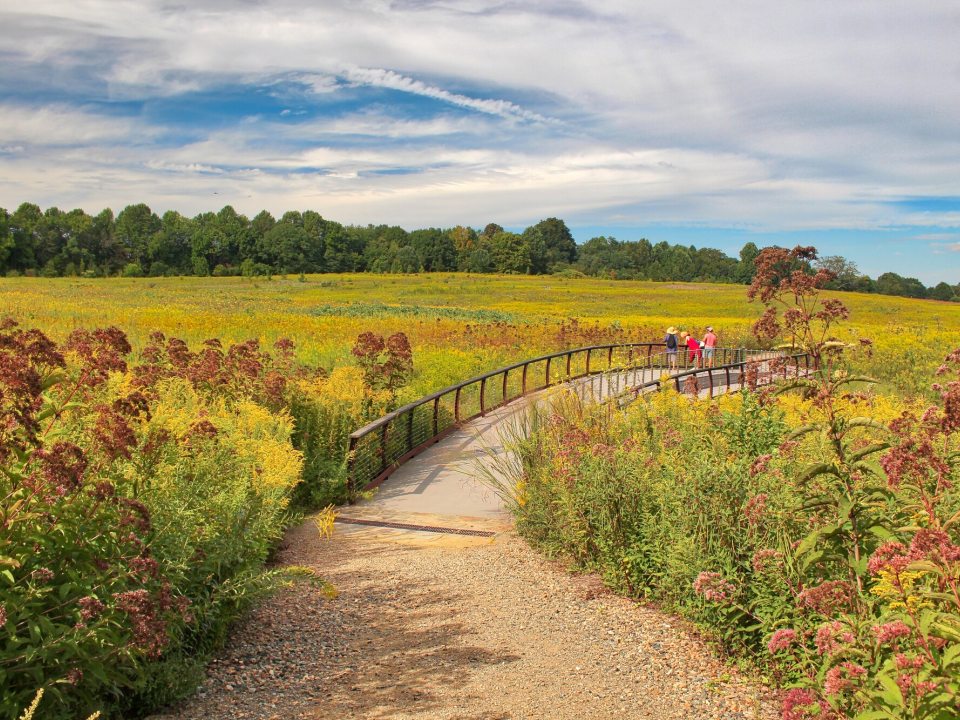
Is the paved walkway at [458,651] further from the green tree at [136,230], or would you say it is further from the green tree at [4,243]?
the green tree at [136,230]

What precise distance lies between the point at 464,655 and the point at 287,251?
12658cm

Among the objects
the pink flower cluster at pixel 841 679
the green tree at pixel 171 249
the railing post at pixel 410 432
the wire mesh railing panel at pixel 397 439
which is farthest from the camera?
the green tree at pixel 171 249

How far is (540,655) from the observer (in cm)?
515

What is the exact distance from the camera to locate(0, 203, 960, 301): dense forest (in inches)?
4161

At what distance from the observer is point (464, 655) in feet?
16.8

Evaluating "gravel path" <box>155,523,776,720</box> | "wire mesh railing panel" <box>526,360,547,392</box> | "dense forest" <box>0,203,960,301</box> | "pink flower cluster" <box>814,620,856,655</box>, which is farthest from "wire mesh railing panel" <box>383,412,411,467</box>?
"dense forest" <box>0,203,960,301</box>

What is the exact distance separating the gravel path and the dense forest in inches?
3668

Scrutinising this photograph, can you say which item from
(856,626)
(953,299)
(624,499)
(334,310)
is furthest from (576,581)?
(953,299)

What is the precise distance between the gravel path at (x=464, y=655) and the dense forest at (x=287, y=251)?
9317 centimetres

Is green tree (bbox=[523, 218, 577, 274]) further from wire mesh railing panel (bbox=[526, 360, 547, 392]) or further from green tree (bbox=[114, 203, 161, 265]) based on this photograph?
wire mesh railing panel (bbox=[526, 360, 547, 392])

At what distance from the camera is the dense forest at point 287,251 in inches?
4161

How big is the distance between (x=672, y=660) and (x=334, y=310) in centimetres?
4292

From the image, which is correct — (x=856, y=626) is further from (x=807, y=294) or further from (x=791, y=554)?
(x=807, y=294)

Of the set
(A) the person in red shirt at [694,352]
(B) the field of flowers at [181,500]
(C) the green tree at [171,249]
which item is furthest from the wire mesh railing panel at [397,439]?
(C) the green tree at [171,249]
